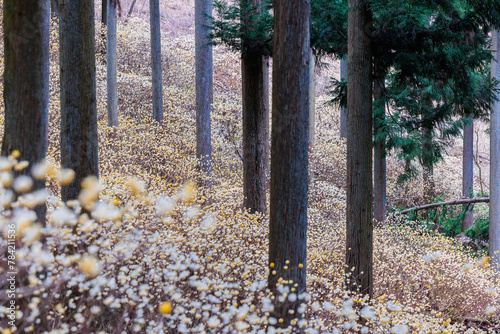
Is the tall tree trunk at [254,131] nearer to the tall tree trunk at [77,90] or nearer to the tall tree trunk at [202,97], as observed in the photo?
the tall tree trunk at [202,97]

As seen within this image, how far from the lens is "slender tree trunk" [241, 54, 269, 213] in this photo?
682 centimetres

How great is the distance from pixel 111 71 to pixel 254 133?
5.90 m

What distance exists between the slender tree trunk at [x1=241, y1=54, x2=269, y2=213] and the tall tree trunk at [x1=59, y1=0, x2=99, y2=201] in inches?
124

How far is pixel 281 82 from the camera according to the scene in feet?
11.8

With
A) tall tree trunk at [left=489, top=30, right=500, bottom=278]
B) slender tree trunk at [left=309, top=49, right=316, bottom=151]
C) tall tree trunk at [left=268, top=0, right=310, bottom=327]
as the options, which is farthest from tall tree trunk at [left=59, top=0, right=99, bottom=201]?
slender tree trunk at [left=309, top=49, right=316, bottom=151]

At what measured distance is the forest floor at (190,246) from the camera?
2.84 m

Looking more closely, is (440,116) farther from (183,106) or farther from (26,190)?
(183,106)

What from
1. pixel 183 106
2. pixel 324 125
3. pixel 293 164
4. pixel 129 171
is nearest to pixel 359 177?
pixel 293 164

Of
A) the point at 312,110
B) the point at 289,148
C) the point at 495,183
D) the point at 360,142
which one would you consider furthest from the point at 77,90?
the point at 312,110

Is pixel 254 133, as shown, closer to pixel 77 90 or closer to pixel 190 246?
pixel 190 246

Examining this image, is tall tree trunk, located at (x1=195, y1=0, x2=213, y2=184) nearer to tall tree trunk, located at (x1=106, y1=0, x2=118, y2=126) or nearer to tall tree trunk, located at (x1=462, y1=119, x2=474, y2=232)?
tall tree trunk, located at (x1=106, y1=0, x2=118, y2=126)

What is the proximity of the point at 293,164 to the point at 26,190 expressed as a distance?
222 cm

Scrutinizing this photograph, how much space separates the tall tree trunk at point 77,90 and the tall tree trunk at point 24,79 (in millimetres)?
1099

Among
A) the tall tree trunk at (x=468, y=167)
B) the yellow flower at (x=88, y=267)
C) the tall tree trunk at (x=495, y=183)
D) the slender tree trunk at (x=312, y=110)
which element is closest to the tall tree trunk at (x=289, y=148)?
the yellow flower at (x=88, y=267)
